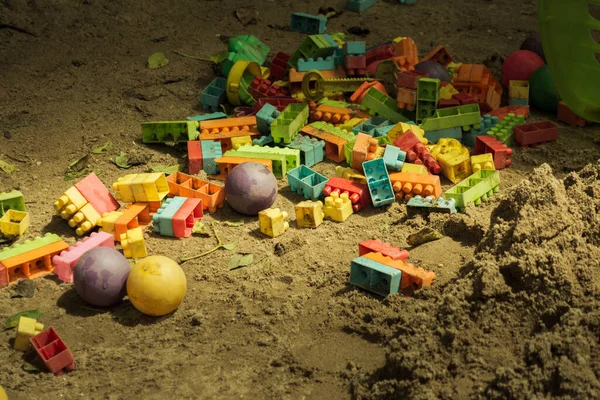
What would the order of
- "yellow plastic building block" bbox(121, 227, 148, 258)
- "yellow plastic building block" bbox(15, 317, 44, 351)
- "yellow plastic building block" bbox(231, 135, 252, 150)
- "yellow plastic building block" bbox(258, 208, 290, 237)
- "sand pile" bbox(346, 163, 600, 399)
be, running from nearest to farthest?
"sand pile" bbox(346, 163, 600, 399) < "yellow plastic building block" bbox(15, 317, 44, 351) < "yellow plastic building block" bbox(121, 227, 148, 258) < "yellow plastic building block" bbox(258, 208, 290, 237) < "yellow plastic building block" bbox(231, 135, 252, 150)

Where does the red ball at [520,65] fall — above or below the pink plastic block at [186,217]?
above

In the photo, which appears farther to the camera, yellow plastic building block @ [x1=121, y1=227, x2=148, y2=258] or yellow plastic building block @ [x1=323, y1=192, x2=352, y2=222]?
yellow plastic building block @ [x1=323, y1=192, x2=352, y2=222]

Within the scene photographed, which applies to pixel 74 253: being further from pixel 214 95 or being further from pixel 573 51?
pixel 573 51

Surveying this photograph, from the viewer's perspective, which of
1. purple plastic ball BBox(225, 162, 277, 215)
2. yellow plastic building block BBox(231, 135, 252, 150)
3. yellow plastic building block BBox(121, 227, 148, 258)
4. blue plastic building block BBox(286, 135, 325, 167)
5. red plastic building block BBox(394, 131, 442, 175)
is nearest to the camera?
yellow plastic building block BBox(121, 227, 148, 258)

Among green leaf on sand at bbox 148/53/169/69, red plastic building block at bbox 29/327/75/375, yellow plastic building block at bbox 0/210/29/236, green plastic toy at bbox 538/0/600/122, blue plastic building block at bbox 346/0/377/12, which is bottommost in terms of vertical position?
red plastic building block at bbox 29/327/75/375

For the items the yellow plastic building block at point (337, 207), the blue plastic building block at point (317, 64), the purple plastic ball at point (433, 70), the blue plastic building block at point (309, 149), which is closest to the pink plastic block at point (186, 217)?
the yellow plastic building block at point (337, 207)

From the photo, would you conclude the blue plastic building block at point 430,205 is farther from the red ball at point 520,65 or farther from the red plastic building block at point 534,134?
the red ball at point 520,65

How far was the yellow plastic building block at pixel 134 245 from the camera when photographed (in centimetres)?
419

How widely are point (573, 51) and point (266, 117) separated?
1.88 meters

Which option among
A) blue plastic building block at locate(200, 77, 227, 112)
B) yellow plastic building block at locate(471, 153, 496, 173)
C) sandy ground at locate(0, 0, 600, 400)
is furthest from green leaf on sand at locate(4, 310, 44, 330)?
yellow plastic building block at locate(471, 153, 496, 173)

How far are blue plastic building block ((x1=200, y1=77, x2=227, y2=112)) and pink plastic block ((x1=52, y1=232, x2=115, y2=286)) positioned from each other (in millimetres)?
1687

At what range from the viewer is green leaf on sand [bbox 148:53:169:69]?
6080mm

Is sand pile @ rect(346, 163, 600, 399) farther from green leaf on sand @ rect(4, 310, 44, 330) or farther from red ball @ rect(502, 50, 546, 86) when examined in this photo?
red ball @ rect(502, 50, 546, 86)

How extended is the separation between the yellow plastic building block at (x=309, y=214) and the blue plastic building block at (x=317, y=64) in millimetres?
1661
